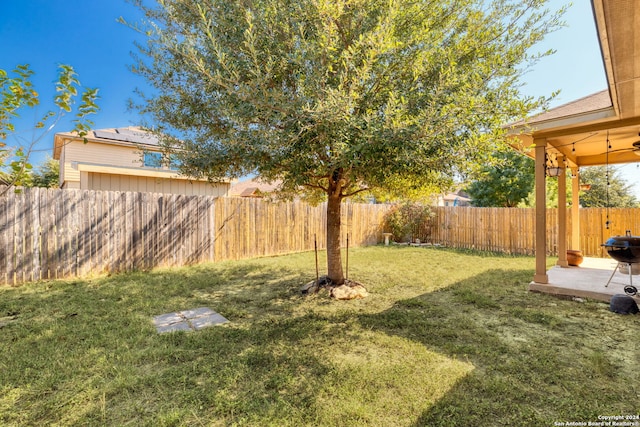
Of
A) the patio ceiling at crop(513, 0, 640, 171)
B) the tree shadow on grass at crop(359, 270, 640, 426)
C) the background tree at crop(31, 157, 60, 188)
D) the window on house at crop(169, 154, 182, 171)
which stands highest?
the background tree at crop(31, 157, 60, 188)

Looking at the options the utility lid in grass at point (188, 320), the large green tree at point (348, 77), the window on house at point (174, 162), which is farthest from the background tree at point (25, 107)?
the utility lid in grass at point (188, 320)

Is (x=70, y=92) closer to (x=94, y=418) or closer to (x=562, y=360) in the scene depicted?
(x=94, y=418)

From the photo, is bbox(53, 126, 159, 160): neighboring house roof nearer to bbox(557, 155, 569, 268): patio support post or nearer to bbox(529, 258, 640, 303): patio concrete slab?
bbox(529, 258, 640, 303): patio concrete slab

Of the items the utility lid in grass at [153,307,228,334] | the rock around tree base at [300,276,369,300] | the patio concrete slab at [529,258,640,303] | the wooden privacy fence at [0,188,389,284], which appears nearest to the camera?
the utility lid in grass at [153,307,228,334]

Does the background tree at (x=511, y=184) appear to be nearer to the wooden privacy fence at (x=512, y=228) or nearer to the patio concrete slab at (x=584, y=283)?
the wooden privacy fence at (x=512, y=228)

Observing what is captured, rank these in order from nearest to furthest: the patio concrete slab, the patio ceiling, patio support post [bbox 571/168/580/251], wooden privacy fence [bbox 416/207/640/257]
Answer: the patio ceiling
the patio concrete slab
patio support post [bbox 571/168/580/251]
wooden privacy fence [bbox 416/207/640/257]

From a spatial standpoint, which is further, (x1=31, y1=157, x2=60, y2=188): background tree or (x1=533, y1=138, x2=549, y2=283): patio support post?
(x1=31, y1=157, x2=60, y2=188): background tree

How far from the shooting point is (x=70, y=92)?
7.92 feet

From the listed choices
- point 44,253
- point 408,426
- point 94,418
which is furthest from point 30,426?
point 44,253

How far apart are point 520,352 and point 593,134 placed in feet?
15.2

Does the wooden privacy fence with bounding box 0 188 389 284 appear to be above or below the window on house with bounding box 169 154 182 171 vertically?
below

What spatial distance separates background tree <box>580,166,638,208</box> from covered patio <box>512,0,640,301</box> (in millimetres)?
14789

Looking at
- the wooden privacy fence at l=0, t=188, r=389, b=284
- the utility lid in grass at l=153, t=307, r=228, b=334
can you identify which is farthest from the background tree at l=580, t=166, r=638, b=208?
the utility lid in grass at l=153, t=307, r=228, b=334

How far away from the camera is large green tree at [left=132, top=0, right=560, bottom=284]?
9.29 feet
